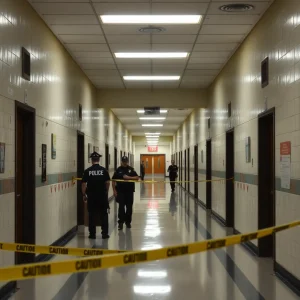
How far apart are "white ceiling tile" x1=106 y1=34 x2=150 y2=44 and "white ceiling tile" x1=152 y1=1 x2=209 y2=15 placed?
1.36 m

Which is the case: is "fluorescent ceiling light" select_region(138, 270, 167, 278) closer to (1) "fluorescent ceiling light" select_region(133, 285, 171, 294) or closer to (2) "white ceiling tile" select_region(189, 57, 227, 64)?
(1) "fluorescent ceiling light" select_region(133, 285, 171, 294)

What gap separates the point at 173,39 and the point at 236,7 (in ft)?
6.25

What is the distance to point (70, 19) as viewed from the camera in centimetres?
699

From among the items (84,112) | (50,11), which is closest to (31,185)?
(50,11)

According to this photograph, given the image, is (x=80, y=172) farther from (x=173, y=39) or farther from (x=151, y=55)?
(x=173, y=39)

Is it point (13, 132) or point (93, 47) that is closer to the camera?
point (13, 132)

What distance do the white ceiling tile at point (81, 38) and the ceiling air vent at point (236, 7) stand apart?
233 centimetres

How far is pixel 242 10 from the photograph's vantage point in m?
6.55

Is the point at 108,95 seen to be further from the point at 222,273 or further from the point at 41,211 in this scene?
the point at 222,273

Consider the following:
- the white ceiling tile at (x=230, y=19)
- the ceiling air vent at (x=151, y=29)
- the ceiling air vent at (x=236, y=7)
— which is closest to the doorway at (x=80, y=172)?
the ceiling air vent at (x=151, y=29)

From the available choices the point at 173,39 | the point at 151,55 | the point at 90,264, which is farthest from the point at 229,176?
the point at 90,264

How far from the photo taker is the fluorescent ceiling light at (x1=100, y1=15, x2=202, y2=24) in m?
6.91

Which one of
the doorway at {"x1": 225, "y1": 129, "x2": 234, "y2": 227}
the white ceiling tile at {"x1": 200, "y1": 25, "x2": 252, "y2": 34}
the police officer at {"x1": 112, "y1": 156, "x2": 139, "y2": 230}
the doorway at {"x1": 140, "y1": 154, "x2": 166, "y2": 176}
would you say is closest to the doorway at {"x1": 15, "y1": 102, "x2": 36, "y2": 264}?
the white ceiling tile at {"x1": 200, "y1": 25, "x2": 252, "y2": 34}

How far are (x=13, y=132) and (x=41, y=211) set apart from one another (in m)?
1.80
